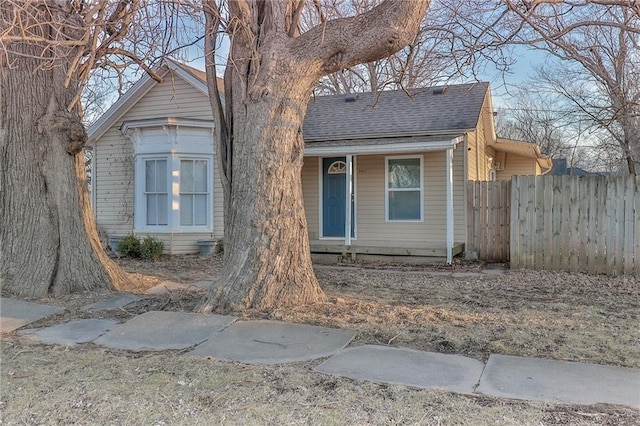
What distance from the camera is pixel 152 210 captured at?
12.7 metres

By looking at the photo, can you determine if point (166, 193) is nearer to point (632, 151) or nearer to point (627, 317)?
point (627, 317)

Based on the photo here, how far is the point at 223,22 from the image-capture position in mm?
6387

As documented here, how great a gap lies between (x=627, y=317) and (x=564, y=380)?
8.55ft

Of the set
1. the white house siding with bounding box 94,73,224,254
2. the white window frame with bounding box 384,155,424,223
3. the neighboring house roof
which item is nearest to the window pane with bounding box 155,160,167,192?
the white house siding with bounding box 94,73,224,254

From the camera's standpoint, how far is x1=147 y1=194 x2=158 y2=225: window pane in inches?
496

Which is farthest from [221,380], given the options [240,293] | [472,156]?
[472,156]

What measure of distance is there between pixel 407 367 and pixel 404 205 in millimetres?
8286

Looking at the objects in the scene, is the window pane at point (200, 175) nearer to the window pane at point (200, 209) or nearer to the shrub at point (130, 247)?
the window pane at point (200, 209)

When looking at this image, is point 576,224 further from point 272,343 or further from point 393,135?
point 272,343

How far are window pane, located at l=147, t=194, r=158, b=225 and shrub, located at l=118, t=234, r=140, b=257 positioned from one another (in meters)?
1.03

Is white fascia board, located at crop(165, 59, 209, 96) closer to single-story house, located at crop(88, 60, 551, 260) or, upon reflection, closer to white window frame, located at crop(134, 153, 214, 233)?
single-story house, located at crop(88, 60, 551, 260)

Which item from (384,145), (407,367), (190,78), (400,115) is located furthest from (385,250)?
(407,367)

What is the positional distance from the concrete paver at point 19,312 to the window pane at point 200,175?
652cm

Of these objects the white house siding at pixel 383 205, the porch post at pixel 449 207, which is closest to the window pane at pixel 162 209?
the white house siding at pixel 383 205
